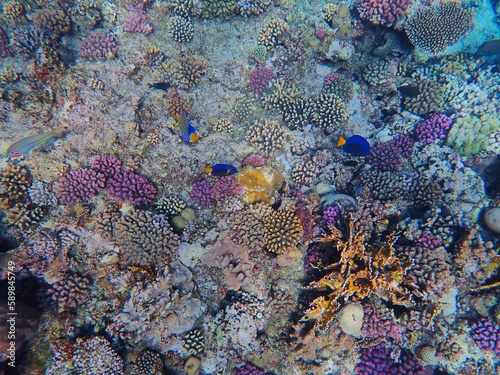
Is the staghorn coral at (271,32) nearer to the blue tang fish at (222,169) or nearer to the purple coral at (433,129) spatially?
the blue tang fish at (222,169)

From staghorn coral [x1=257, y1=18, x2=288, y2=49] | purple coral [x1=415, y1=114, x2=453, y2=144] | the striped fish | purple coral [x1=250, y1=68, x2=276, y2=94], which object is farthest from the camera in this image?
staghorn coral [x1=257, y1=18, x2=288, y2=49]

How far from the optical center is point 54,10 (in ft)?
22.4

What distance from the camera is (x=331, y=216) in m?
5.64

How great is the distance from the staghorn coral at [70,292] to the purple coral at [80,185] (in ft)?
4.90

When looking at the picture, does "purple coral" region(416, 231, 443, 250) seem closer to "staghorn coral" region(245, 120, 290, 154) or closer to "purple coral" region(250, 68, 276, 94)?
"staghorn coral" region(245, 120, 290, 154)

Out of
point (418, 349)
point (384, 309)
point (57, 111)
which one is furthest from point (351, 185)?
point (57, 111)

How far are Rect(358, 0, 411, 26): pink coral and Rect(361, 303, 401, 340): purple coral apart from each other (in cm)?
763

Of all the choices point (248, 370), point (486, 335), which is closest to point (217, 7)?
point (248, 370)

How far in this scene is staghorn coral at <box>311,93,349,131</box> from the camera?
7281 millimetres

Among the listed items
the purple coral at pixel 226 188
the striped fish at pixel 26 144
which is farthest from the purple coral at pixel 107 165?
the purple coral at pixel 226 188

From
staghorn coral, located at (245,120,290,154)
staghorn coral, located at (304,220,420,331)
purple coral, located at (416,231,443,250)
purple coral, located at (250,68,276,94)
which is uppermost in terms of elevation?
purple coral, located at (250,68,276,94)

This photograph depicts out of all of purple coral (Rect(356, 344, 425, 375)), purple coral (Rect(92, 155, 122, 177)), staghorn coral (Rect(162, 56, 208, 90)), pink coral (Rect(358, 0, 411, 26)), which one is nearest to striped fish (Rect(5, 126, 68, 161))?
purple coral (Rect(92, 155, 122, 177))

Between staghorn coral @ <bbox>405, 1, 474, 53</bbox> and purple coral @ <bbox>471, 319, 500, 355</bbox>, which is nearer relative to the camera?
purple coral @ <bbox>471, 319, 500, 355</bbox>

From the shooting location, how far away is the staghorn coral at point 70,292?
507 cm
